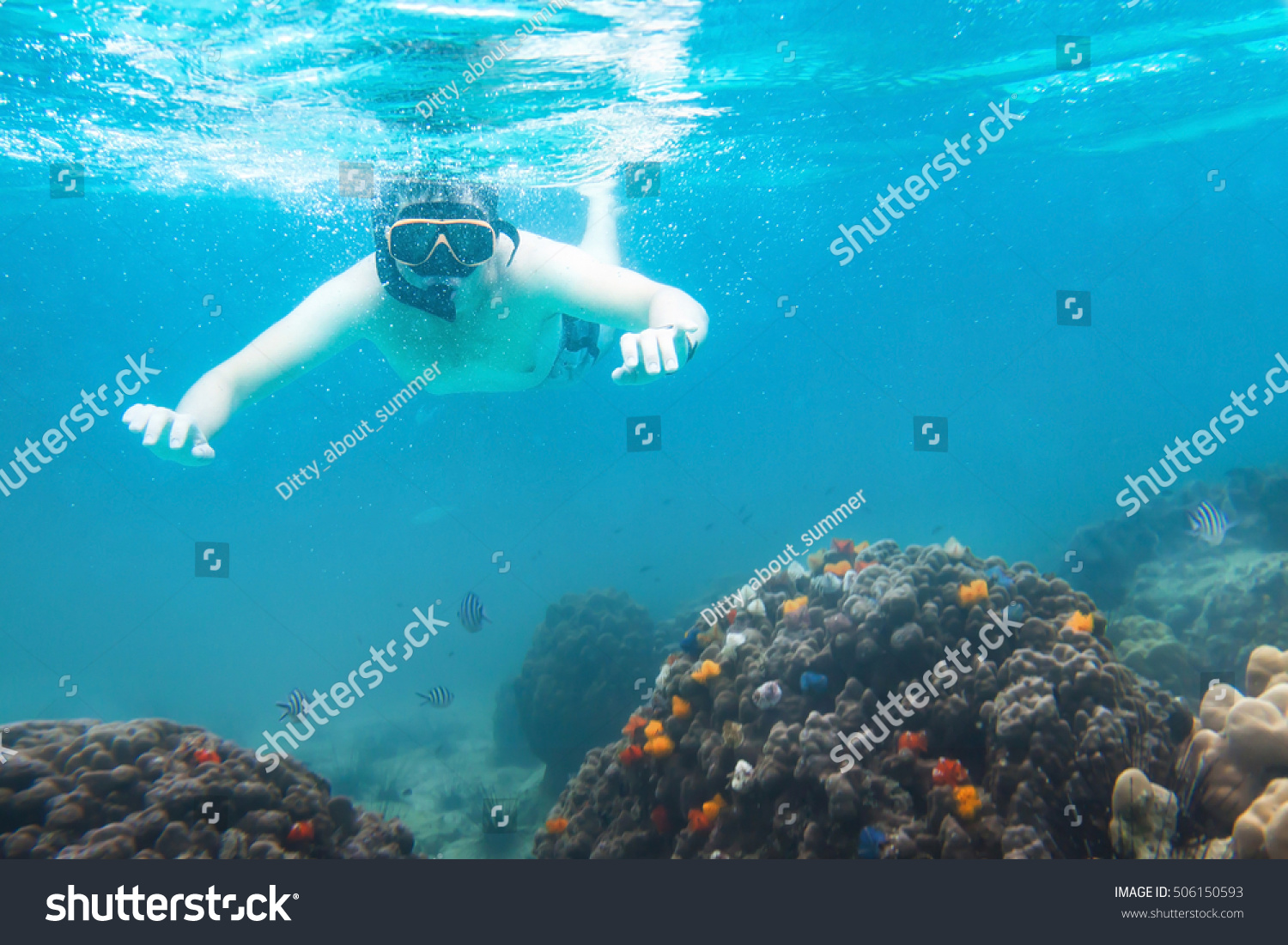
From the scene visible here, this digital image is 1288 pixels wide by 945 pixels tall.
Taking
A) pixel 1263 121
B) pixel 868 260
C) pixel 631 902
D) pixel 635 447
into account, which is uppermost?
pixel 868 260

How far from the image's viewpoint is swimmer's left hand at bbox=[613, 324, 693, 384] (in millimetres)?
2805

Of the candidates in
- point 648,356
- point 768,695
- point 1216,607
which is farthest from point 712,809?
point 1216,607

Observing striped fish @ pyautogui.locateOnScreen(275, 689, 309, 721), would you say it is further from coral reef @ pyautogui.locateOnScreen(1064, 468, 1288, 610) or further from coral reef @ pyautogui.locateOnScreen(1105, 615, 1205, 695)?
coral reef @ pyautogui.locateOnScreen(1064, 468, 1288, 610)

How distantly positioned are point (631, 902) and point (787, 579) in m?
3.32

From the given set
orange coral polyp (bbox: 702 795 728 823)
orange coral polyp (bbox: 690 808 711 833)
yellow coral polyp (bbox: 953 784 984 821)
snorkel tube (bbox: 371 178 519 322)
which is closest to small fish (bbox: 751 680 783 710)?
orange coral polyp (bbox: 702 795 728 823)

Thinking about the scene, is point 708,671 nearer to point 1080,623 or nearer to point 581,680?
point 1080,623

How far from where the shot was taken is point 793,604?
4742 millimetres

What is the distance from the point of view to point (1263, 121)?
2038cm

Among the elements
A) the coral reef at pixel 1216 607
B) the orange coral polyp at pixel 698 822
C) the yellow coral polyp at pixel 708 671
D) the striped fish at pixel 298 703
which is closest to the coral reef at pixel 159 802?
the striped fish at pixel 298 703

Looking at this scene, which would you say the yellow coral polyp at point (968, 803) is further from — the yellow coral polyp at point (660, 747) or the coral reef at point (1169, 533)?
the coral reef at point (1169, 533)

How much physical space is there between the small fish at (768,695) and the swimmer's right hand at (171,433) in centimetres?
355

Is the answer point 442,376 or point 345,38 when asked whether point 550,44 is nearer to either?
point 345,38

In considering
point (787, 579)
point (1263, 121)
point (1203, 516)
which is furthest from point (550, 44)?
point (1263, 121)

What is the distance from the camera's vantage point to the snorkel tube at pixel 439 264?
14.7 ft
